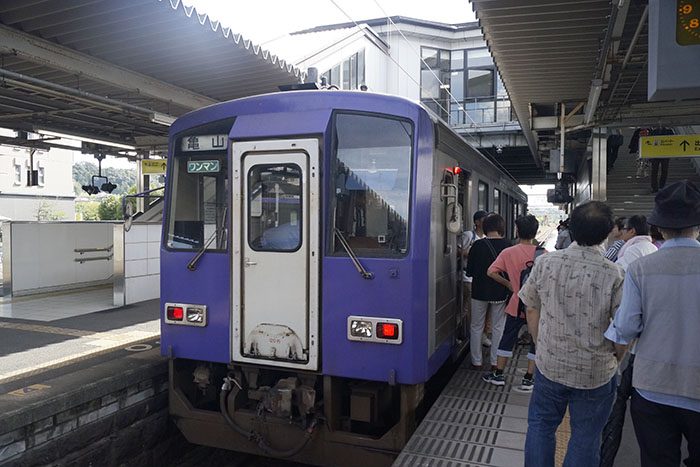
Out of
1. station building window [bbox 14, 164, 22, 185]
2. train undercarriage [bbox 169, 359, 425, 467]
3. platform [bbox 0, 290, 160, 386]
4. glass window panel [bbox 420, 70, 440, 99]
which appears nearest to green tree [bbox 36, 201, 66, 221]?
station building window [bbox 14, 164, 22, 185]

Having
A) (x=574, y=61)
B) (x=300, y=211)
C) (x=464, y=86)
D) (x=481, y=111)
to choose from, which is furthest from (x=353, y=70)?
(x=300, y=211)

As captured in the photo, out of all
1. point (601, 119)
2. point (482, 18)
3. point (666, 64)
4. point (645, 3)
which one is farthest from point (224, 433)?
point (601, 119)

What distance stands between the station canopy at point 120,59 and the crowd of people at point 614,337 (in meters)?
4.44

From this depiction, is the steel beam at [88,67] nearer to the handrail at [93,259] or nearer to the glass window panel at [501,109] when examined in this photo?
the handrail at [93,259]

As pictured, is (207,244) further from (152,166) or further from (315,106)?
(152,166)

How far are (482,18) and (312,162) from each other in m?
3.39

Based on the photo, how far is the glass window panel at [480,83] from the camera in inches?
989

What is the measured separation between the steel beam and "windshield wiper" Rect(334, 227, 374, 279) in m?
4.21

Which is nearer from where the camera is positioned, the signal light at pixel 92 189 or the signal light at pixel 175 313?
the signal light at pixel 175 313

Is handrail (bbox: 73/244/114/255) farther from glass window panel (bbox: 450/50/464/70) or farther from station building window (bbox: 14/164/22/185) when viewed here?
station building window (bbox: 14/164/22/185)

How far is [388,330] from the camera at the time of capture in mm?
3939

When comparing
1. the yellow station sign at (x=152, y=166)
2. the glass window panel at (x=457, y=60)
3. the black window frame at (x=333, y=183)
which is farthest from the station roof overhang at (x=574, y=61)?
the glass window panel at (x=457, y=60)

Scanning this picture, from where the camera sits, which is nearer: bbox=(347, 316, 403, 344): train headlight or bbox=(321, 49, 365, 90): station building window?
bbox=(347, 316, 403, 344): train headlight

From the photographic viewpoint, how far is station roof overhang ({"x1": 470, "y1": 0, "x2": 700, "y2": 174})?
6.05m
